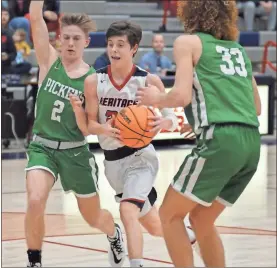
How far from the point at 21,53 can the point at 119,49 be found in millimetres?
9402

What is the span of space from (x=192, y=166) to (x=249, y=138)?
0.36 m

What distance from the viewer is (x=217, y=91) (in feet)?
16.8

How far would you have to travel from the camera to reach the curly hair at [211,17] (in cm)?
515

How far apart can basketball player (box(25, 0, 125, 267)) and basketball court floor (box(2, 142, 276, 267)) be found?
92 cm

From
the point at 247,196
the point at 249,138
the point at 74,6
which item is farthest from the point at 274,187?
the point at 74,6

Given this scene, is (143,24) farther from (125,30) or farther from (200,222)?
(200,222)

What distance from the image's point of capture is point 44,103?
20.0 ft

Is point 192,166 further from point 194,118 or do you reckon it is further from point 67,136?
point 67,136

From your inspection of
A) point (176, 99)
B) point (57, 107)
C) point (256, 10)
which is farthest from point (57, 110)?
point (256, 10)

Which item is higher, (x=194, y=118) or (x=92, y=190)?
(x=194, y=118)

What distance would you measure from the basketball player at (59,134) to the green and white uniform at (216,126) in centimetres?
108

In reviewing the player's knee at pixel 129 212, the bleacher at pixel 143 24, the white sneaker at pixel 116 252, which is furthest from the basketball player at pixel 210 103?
the bleacher at pixel 143 24

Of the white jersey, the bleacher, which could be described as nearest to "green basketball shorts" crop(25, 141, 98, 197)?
the white jersey

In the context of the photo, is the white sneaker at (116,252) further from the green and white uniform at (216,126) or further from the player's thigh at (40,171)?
the green and white uniform at (216,126)
